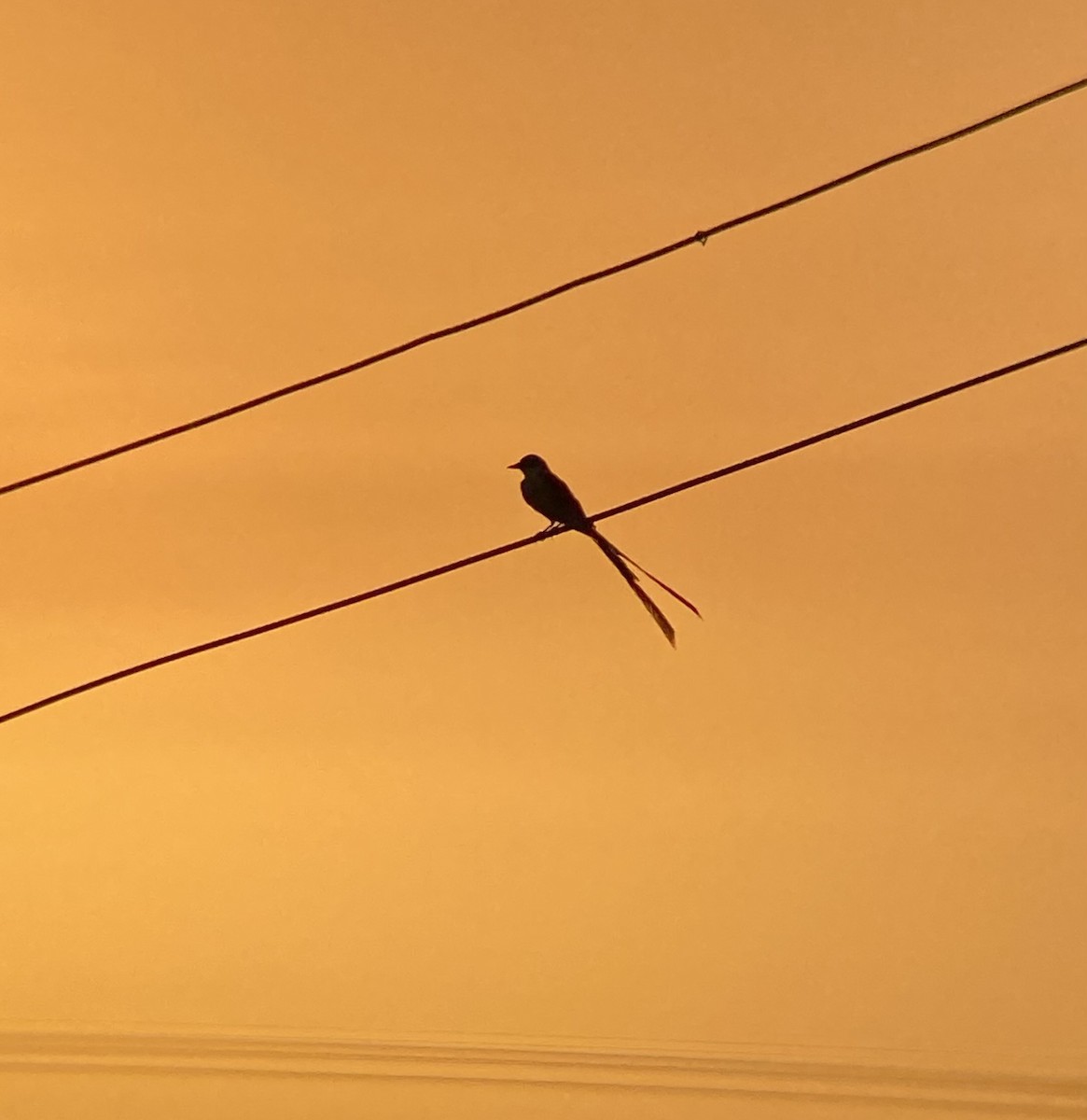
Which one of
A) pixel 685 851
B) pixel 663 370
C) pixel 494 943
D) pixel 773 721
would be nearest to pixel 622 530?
pixel 663 370

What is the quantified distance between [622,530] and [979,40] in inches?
37.4

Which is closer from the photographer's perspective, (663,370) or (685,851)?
(663,370)

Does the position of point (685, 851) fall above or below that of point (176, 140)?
below

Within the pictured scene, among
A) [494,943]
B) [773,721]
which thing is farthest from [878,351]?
[494,943]

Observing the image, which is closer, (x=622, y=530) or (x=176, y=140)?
(x=176, y=140)

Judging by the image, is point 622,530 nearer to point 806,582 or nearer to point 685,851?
point 806,582

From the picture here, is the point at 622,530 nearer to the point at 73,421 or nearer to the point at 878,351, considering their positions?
the point at 878,351

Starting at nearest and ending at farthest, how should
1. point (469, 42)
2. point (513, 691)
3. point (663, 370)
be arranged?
point (469, 42) → point (663, 370) → point (513, 691)

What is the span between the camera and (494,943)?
2348 millimetres

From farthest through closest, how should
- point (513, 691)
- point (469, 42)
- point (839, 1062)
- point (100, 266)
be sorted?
point (513, 691) < point (839, 1062) < point (100, 266) < point (469, 42)

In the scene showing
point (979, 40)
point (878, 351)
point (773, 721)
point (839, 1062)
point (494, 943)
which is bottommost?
point (839, 1062)

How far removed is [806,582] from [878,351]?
0.46 m

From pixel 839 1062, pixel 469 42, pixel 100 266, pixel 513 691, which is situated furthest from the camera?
pixel 513 691

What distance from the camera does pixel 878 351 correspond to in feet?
6.59
